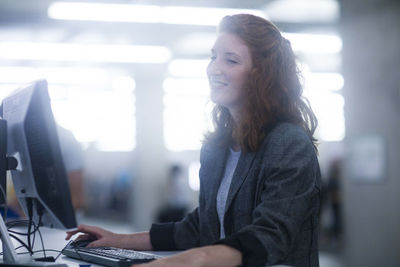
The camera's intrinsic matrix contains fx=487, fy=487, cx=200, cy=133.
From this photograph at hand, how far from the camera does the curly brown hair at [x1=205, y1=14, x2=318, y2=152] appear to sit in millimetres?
1349

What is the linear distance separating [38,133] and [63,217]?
0.21m

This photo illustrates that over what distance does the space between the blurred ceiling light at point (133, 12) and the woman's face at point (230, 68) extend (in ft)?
12.6

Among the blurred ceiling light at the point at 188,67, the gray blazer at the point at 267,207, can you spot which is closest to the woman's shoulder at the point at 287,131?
the gray blazer at the point at 267,207

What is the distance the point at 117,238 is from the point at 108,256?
28 centimetres

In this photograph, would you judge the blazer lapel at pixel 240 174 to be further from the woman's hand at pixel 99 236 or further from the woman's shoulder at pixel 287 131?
the woman's hand at pixel 99 236

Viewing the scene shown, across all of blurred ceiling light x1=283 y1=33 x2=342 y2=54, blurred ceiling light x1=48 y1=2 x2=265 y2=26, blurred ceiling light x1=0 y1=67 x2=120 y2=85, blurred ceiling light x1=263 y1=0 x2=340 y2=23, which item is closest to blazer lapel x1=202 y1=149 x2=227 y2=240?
blurred ceiling light x1=48 y1=2 x2=265 y2=26

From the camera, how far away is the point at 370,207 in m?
4.33

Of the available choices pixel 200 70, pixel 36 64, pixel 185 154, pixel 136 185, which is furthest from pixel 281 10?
pixel 185 154

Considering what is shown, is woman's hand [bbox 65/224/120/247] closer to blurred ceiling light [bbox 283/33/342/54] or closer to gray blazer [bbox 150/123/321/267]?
gray blazer [bbox 150/123/321/267]

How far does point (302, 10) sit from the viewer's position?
17.5 ft

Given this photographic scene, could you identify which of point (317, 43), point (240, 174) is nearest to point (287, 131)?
point (240, 174)

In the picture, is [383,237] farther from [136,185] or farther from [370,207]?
[136,185]

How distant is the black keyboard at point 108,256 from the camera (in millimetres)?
1074

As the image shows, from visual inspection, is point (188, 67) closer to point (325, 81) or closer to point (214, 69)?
point (325, 81)
